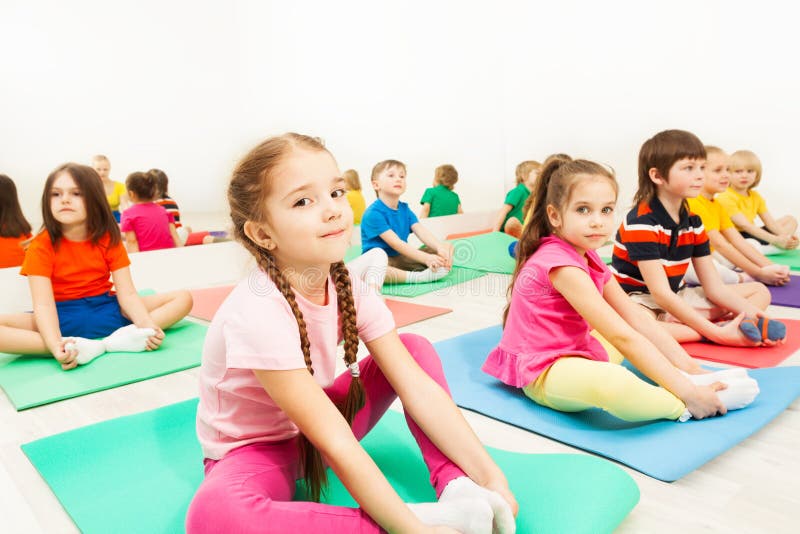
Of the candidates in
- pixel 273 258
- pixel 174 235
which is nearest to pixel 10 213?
pixel 174 235

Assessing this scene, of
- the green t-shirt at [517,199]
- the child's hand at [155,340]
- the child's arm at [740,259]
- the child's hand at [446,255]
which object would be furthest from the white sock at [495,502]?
the green t-shirt at [517,199]

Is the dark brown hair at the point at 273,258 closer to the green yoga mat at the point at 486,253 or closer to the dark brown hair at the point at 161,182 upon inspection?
the green yoga mat at the point at 486,253

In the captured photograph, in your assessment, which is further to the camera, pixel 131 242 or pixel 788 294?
pixel 131 242

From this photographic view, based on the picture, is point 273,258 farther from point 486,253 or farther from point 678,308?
point 486,253

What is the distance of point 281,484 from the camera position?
3.64 feet

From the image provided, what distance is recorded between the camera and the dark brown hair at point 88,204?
89.2 inches

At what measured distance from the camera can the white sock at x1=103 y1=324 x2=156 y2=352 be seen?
2365 mm

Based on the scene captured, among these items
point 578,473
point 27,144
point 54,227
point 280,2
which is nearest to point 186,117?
point 27,144

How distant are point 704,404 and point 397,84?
475cm

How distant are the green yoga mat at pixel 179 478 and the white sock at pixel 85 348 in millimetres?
650

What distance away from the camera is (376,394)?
130 centimetres

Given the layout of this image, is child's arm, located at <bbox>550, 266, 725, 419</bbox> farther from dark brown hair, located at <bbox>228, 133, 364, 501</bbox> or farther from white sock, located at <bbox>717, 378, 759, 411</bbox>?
dark brown hair, located at <bbox>228, 133, 364, 501</bbox>

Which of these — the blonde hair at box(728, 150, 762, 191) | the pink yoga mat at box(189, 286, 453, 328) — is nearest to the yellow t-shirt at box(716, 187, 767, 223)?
the blonde hair at box(728, 150, 762, 191)

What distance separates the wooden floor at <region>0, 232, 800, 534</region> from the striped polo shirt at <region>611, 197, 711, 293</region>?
0.49 m
